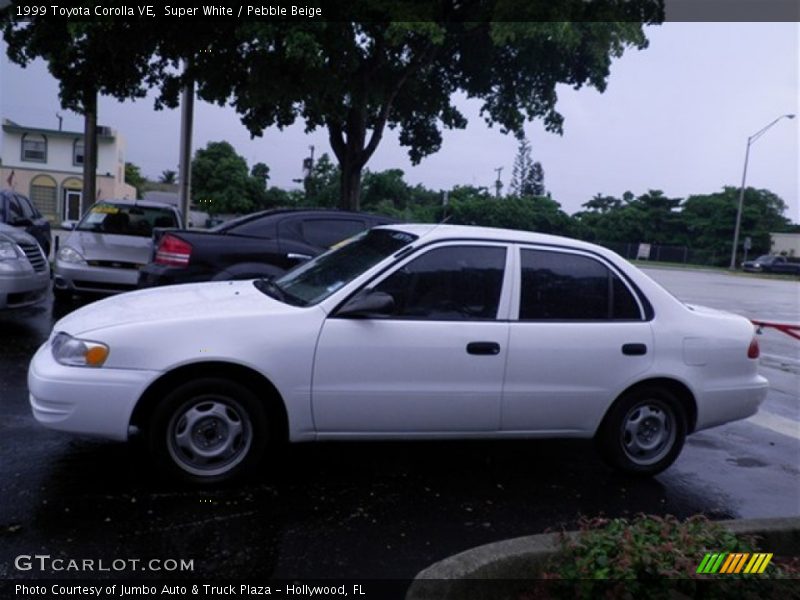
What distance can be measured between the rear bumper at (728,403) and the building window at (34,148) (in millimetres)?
52337

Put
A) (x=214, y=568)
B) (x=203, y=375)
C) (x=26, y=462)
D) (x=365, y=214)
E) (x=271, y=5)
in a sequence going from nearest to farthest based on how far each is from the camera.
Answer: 1. (x=214, y=568)
2. (x=203, y=375)
3. (x=26, y=462)
4. (x=365, y=214)
5. (x=271, y=5)

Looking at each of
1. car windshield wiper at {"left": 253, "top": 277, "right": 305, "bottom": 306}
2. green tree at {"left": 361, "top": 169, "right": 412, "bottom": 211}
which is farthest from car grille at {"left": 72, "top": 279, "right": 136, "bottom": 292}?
green tree at {"left": 361, "top": 169, "right": 412, "bottom": 211}

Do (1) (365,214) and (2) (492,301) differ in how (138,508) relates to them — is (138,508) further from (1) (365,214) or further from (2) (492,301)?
(1) (365,214)

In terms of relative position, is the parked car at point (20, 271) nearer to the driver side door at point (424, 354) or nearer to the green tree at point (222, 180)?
the driver side door at point (424, 354)

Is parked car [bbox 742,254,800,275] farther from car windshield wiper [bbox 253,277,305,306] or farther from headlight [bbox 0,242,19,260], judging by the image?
car windshield wiper [bbox 253,277,305,306]

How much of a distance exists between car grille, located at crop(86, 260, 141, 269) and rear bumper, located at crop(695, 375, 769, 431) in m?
7.98

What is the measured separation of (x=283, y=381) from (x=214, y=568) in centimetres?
→ 115

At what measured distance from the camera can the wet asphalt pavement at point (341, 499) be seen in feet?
11.6

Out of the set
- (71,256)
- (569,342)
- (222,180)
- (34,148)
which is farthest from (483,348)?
(34,148)

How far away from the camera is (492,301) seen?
15.4ft

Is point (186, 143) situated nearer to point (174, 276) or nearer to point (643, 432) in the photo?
point (174, 276)

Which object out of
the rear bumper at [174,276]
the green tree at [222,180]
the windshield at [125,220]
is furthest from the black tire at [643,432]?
the green tree at [222,180]

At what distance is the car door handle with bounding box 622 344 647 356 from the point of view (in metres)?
4.85

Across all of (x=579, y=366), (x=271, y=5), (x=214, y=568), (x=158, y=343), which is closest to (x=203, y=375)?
(x=158, y=343)
